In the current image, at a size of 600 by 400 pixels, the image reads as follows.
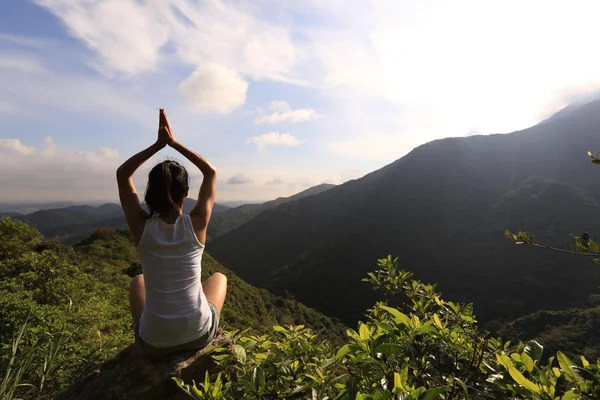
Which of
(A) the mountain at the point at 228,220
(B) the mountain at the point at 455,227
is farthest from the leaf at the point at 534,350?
(A) the mountain at the point at 228,220

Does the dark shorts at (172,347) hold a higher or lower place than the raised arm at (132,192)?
lower

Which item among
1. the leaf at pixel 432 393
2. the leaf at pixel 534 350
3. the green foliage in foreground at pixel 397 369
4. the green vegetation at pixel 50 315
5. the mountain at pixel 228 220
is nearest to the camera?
the leaf at pixel 432 393

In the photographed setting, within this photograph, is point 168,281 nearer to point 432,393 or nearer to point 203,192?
point 203,192

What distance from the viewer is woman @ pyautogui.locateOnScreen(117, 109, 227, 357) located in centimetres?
222

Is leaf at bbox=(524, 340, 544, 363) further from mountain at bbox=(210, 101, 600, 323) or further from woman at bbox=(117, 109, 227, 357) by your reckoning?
mountain at bbox=(210, 101, 600, 323)

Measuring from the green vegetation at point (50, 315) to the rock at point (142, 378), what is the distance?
0.27 m

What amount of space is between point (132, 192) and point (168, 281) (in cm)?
76

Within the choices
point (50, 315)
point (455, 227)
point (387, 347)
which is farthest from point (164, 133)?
point (455, 227)

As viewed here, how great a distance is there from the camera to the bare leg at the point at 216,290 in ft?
9.23

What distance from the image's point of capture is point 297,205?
126m

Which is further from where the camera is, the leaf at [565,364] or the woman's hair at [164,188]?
the woman's hair at [164,188]

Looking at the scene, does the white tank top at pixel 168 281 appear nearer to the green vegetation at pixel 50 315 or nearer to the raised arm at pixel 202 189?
the raised arm at pixel 202 189

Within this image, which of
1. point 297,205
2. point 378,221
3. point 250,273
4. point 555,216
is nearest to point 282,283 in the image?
point 250,273

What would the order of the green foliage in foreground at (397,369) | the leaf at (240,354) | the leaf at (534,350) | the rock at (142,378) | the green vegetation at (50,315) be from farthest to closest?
1. the green vegetation at (50,315)
2. the rock at (142,378)
3. the leaf at (240,354)
4. the leaf at (534,350)
5. the green foliage in foreground at (397,369)
